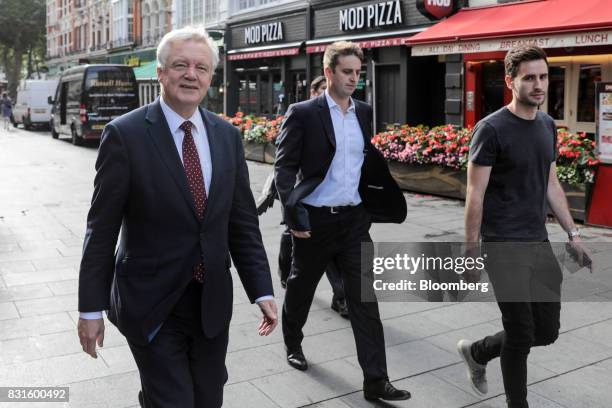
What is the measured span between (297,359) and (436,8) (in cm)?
1190

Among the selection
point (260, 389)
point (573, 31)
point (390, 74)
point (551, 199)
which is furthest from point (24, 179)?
point (551, 199)

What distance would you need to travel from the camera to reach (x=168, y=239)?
2.52 meters

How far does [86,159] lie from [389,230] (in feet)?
42.8

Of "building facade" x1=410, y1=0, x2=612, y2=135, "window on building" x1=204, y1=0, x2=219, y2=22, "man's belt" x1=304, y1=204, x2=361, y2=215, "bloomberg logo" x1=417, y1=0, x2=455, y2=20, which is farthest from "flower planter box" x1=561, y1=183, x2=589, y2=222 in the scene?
"window on building" x1=204, y1=0, x2=219, y2=22

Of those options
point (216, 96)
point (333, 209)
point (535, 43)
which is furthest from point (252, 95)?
point (333, 209)

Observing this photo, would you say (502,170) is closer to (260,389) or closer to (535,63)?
(535,63)

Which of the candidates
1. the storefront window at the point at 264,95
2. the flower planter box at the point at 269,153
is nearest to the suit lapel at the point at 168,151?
the flower planter box at the point at 269,153

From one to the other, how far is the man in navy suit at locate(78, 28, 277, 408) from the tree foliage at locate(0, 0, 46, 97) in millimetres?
63761

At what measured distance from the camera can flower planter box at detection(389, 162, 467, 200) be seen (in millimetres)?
11258

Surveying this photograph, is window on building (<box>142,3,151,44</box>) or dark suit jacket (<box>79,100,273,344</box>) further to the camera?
window on building (<box>142,3,151,44</box>)

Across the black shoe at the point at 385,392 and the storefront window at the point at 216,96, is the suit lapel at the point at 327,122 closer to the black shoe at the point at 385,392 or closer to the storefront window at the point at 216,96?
the black shoe at the point at 385,392

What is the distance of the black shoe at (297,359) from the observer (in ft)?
14.1

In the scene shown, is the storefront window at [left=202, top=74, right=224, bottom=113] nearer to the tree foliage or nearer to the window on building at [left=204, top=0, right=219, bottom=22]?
the window on building at [left=204, top=0, right=219, bottom=22]

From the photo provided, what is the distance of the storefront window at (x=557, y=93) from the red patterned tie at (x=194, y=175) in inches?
463
